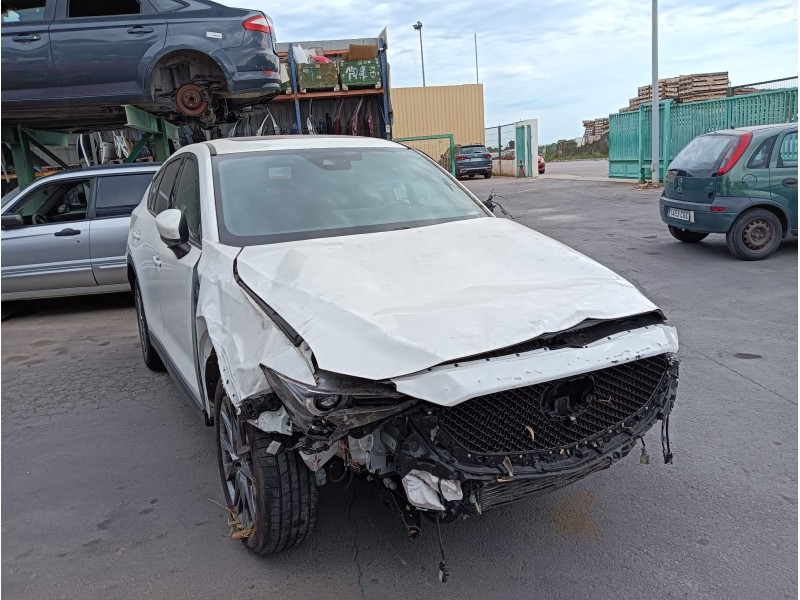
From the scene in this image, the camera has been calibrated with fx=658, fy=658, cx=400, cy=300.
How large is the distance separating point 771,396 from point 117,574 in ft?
13.4

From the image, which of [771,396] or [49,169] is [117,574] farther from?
[49,169]

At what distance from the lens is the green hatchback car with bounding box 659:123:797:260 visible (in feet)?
→ 27.8

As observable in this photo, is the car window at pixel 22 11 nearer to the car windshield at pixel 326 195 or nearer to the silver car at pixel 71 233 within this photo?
the silver car at pixel 71 233

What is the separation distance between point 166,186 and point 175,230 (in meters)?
1.48

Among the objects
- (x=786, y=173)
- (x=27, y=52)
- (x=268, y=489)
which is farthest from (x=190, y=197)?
(x=786, y=173)

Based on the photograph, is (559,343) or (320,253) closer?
(559,343)

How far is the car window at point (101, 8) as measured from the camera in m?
8.15

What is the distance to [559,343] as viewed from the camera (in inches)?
98.3

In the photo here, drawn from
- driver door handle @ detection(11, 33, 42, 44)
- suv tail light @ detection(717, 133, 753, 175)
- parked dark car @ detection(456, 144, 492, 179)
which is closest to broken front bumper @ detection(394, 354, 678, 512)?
suv tail light @ detection(717, 133, 753, 175)

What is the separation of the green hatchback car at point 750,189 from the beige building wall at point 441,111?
2509 cm

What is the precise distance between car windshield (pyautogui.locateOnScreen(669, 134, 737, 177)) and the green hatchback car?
17mm

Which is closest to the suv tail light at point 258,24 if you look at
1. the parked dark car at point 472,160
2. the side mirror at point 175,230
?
the side mirror at point 175,230

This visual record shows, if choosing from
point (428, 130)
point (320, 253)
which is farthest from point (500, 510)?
point (428, 130)

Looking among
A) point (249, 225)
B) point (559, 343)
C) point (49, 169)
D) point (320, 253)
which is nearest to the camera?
point (559, 343)
